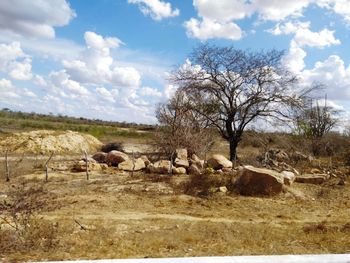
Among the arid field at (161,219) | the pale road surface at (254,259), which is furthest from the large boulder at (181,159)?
the pale road surface at (254,259)

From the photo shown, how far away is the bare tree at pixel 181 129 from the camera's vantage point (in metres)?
24.2

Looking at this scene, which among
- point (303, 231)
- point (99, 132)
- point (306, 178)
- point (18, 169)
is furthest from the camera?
point (99, 132)

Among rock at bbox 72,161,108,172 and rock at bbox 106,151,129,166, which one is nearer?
rock at bbox 72,161,108,172

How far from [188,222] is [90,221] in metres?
2.47

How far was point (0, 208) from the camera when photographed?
787 centimetres

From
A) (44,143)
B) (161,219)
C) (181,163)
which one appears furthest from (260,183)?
(44,143)

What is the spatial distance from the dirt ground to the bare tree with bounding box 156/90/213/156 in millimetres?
6092

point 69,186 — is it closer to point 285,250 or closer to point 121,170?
point 121,170

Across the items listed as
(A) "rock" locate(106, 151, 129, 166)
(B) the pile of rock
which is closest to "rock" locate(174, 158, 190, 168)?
(B) the pile of rock

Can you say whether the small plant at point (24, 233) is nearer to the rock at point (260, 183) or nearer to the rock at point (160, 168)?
the rock at point (260, 183)

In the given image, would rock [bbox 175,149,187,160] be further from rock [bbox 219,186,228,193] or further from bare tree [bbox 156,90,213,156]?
rock [bbox 219,186,228,193]

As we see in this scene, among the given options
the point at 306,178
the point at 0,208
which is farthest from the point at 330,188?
the point at 0,208

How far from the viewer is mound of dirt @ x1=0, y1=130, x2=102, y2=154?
1233 inches

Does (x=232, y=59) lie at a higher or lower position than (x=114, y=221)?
higher
